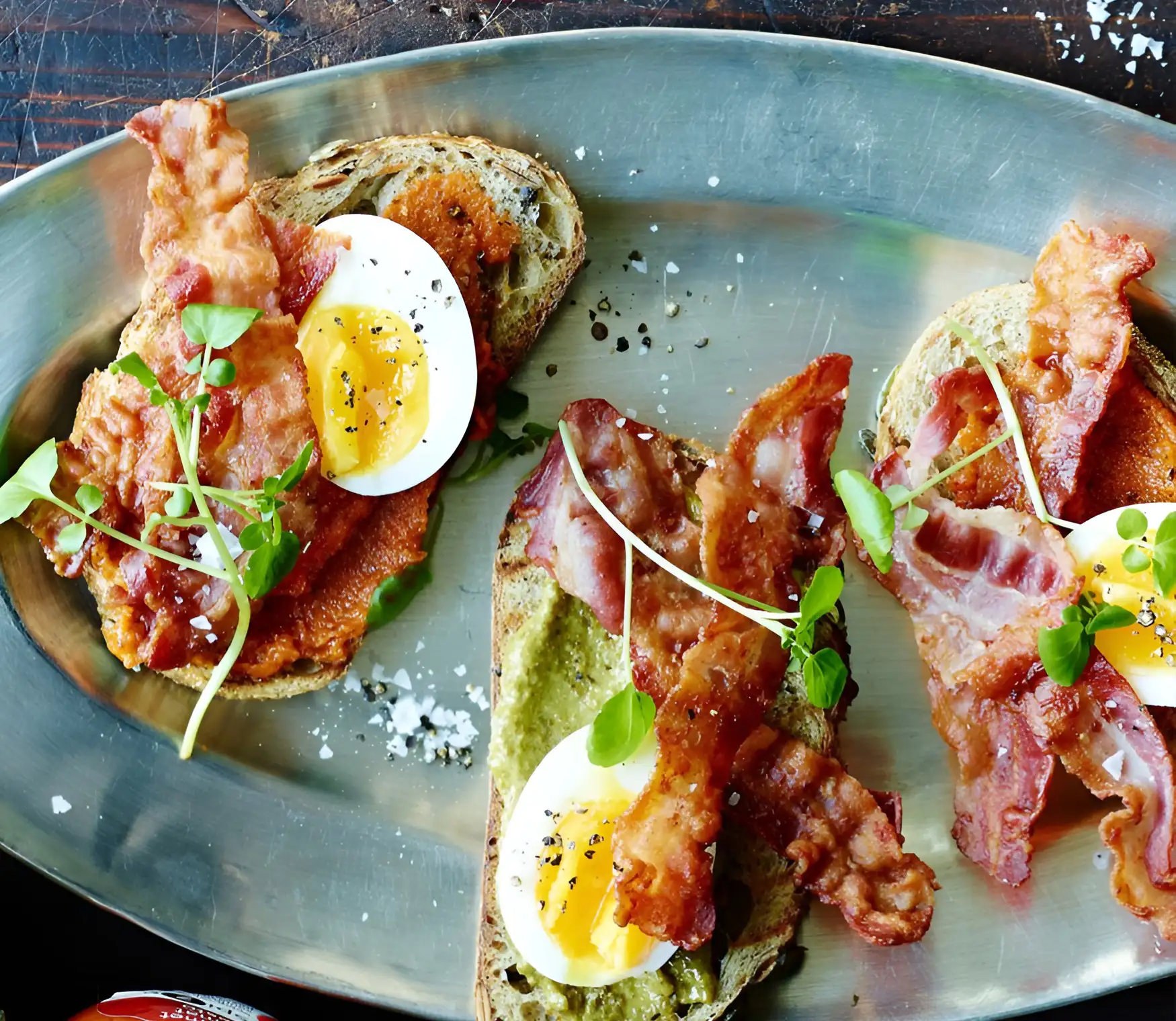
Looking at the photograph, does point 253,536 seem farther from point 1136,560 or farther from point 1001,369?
point 1136,560

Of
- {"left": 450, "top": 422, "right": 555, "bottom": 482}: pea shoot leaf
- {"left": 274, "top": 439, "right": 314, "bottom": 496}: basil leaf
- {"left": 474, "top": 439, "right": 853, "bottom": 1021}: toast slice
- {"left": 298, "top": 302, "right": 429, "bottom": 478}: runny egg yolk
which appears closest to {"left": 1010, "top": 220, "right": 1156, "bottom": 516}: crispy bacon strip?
{"left": 474, "top": 439, "right": 853, "bottom": 1021}: toast slice

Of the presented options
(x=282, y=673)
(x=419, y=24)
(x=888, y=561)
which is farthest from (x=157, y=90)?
(x=888, y=561)

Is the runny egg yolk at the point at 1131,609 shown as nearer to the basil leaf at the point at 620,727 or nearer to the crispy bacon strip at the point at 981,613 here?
the crispy bacon strip at the point at 981,613

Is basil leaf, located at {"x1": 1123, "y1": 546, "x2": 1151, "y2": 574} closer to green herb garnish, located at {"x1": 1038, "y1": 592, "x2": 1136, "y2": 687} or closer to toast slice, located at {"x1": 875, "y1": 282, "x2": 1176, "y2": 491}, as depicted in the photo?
green herb garnish, located at {"x1": 1038, "y1": 592, "x2": 1136, "y2": 687}

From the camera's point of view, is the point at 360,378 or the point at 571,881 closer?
the point at 571,881

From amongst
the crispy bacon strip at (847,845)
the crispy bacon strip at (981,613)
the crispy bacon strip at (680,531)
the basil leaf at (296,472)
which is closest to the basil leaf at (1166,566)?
the crispy bacon strip at (981,613)

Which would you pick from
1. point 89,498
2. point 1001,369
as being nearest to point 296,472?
point 89,498
